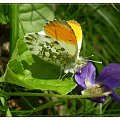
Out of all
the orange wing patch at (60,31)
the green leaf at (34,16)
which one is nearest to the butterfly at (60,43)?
the orange wing patch at (60,31)

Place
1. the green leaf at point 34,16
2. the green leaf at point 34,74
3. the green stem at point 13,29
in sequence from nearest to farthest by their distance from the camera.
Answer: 1. the green leaf at point 34,74
2. the green stem at point 13,29
3. the green leaf at point 34,16

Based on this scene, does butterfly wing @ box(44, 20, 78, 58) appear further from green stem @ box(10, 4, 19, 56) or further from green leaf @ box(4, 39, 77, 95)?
green stem @ box(10, 4, 19, 56)

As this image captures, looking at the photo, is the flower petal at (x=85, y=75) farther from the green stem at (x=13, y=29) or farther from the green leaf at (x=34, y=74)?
the green stem at (x=13, y=29)

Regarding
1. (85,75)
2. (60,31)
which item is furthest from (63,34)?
(85,75)

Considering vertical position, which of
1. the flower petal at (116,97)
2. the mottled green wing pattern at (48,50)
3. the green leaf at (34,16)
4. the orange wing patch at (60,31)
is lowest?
the flower petal at (116,97)

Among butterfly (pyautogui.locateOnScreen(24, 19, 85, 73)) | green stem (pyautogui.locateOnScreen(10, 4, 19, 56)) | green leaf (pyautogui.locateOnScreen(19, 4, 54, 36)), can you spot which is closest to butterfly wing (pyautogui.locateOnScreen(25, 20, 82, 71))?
butterfly (pyautogui.locateOnScreen(24, 19, 85, 73))

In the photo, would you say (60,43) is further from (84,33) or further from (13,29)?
(84,33)

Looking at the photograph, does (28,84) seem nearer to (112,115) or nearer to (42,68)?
(42,68)

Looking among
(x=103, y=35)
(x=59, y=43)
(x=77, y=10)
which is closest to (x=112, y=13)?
(x=103, y=35)
